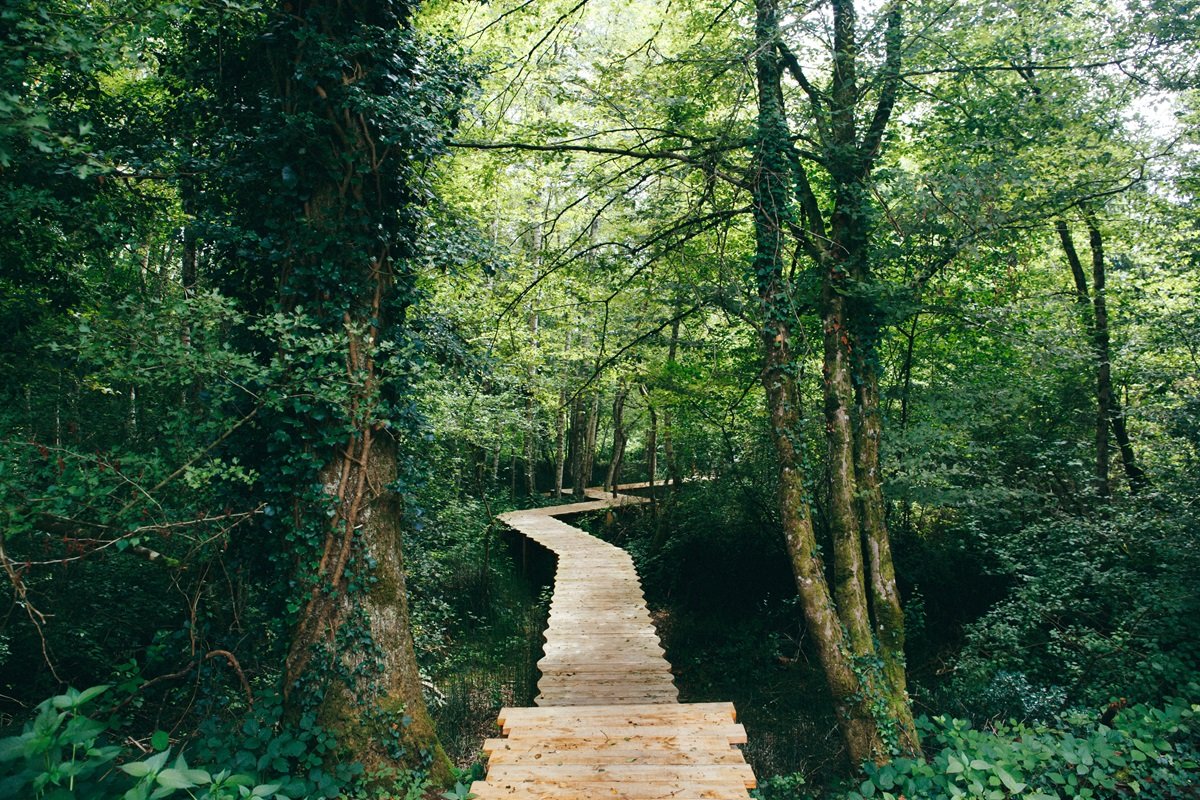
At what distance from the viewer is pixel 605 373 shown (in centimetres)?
989

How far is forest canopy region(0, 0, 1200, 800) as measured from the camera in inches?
134

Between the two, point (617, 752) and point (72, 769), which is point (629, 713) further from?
point (72, 769)

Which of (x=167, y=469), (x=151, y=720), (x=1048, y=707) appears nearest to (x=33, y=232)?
(x=167, y=469)

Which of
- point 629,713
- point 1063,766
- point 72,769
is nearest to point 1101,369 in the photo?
point 1063,766

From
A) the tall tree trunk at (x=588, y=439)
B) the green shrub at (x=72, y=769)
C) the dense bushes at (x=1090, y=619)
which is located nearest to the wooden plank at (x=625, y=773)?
the green shrub at (x=72, y=769)

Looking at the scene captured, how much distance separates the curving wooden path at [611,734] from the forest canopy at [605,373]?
753 mm

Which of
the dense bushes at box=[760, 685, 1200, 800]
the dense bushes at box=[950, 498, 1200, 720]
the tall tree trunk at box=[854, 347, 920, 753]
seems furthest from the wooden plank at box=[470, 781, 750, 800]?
the dense bushes at box=[950, 498, 1200, 720]

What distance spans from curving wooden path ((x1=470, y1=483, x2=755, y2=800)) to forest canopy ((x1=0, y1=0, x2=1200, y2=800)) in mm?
753

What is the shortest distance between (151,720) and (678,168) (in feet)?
26.3

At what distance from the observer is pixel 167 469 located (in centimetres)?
332

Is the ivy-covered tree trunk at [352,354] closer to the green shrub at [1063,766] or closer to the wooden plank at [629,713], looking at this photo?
the wooden plank at [629,713]

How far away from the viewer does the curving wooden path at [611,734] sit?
11.2 ft

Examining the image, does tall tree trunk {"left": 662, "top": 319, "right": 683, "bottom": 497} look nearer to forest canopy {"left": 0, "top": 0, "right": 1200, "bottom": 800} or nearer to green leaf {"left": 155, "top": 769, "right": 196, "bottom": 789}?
forest canopy {"left": 0, "top": 0, "right": 1200, "bottom": 800}

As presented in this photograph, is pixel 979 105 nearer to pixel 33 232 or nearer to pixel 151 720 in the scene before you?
pixel 33 232
